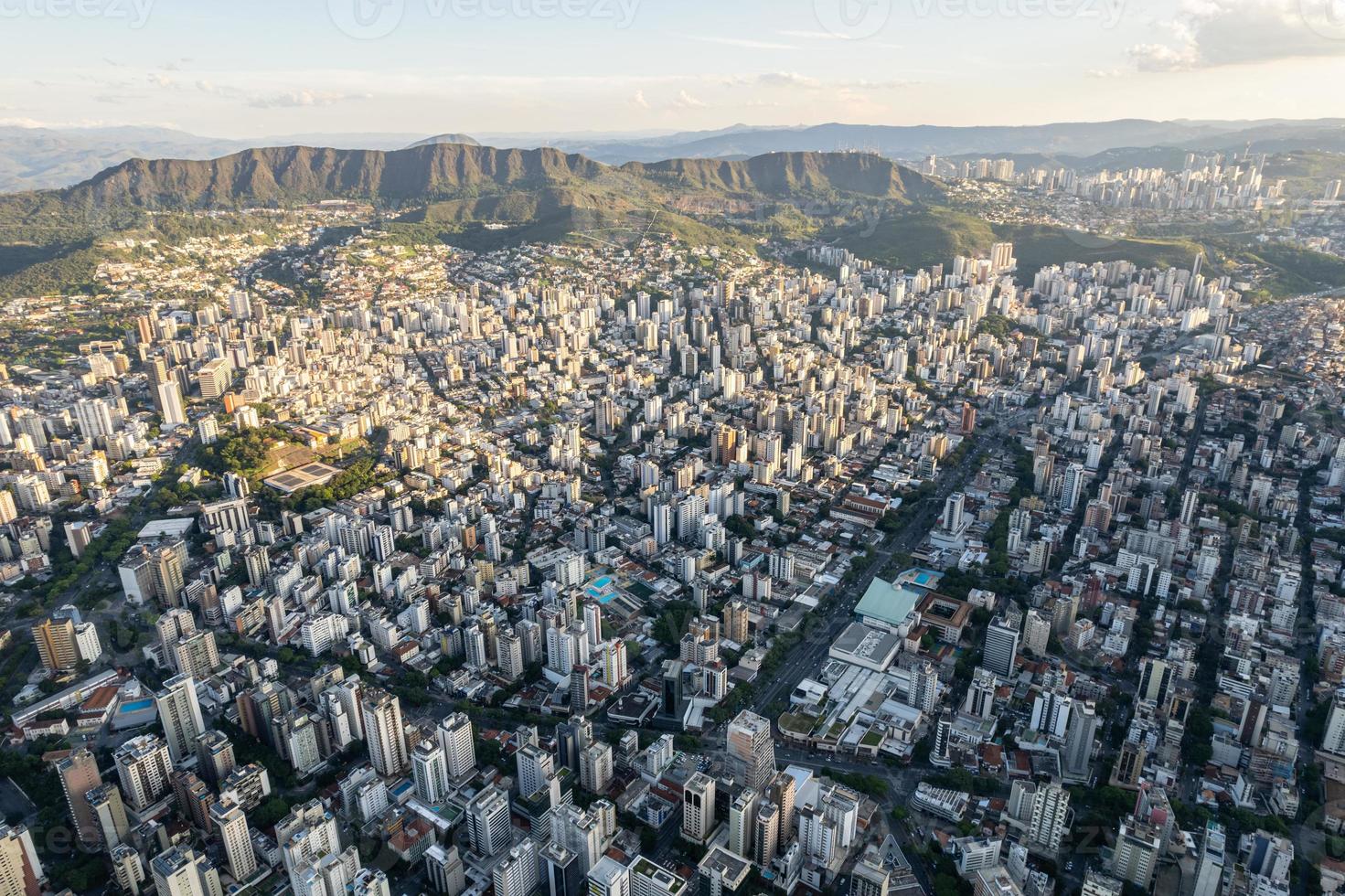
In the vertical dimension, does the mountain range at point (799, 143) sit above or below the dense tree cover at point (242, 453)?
above

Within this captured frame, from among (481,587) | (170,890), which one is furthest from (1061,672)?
(170,890)

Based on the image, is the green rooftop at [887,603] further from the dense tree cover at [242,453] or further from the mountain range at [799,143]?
the mountain range at [799,143]

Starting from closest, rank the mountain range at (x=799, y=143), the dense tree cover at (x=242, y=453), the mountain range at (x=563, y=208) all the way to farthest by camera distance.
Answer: the dense tree cover at (x=242, y=453), the mountain range at (x=563, y=208), the mountain range at (x=799, y=143)

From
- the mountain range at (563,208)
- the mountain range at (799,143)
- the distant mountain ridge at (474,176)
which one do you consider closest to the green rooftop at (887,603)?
the mountain range at (563,208)

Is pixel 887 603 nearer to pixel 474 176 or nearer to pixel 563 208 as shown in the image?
pixel 563 208

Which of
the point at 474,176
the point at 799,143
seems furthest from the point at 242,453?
the point at 799,143

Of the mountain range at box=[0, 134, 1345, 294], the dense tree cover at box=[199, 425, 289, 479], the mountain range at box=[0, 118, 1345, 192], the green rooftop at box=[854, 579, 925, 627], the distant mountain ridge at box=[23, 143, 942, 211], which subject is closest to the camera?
the green rooftop at box=[854, 579, 925, 627]

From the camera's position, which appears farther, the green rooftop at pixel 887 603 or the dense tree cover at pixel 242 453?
the dense tree cover at pixel 242 453

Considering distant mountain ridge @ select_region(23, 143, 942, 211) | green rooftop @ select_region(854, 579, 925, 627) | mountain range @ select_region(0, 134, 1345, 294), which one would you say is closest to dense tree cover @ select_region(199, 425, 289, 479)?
green rooftop @ select_region(854, 579, 925, 627)

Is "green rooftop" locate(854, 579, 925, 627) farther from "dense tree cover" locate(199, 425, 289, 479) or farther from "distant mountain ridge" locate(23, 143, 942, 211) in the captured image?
"distant mountain ridge" locate(23, 143, 942, 211)

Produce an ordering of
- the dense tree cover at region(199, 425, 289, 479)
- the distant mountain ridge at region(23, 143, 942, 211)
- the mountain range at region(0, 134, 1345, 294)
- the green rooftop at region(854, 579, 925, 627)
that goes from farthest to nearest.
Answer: the distant mountain ridge at region(23, 143, 942, 211) → the mountain range at region(0, 134, 1345, 294) → the dense tree cover at region(199, 425, 289, 479) → the green rooftop at region(854, 579, 925, 627)

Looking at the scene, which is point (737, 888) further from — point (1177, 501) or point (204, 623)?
point (1177, 501)
